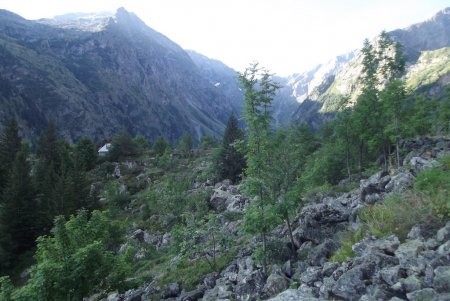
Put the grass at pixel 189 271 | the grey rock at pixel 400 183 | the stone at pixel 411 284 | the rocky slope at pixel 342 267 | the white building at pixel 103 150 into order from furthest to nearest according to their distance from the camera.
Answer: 1. the white building at pixel 103 150
2. the grass at pixel 189 271
3. the grey rock at pixel 400 183
4. the rocky slope at pixel 342 267
5. the stone at pixel 411 284

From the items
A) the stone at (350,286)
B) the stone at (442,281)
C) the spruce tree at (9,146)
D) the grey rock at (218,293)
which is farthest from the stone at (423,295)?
the spruce tree at (9,146)

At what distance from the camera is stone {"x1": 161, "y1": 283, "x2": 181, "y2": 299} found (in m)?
18.3

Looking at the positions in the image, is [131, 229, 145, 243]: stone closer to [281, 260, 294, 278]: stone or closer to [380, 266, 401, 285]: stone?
[281, 260, 294, 278]: stone

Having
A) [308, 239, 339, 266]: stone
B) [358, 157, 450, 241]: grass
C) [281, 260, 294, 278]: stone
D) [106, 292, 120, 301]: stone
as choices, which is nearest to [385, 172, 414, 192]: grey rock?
[358, 157, 450, 241]: grass

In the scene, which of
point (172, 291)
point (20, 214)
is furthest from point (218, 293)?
point (20, 214)

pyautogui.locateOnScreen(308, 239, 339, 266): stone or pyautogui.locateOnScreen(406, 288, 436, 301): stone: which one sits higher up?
pyautogui.locateOnScreen(406, 288, 436, 301): stone

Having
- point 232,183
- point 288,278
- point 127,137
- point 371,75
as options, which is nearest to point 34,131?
point 127,137

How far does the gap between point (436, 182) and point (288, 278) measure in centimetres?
607

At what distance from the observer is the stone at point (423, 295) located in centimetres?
769

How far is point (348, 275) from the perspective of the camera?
973 cm

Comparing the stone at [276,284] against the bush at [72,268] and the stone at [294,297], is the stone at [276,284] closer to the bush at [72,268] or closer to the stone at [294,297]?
the stone at [294,297]

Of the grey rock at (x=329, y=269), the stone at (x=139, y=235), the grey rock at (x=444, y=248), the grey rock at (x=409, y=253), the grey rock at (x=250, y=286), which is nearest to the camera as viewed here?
the grey rock at (x=444, y=248)

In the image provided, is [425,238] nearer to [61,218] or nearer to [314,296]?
[314,296]

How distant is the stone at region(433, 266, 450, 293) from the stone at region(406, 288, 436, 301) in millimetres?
150
